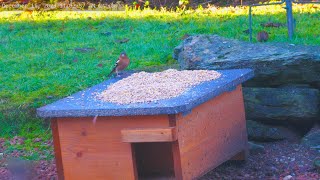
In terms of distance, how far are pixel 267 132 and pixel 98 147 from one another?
82.3 inches

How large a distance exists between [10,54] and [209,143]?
4965mm

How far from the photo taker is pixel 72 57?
8.88 m

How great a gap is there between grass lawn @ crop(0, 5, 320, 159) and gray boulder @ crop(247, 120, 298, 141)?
160 cm

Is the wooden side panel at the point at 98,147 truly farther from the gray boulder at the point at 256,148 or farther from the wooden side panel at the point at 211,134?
the gray boulder at the point at 256,148

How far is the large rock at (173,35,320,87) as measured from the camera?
6.14m

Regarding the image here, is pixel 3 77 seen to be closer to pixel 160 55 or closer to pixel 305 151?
pixel 160 55

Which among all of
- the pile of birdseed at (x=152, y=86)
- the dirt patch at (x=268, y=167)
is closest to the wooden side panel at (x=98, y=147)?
the pile of birdseed at (x=152, y=86)

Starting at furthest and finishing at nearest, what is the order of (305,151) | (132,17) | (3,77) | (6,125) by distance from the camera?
(132,17) → (3,77) → (6,125) → (305,151)

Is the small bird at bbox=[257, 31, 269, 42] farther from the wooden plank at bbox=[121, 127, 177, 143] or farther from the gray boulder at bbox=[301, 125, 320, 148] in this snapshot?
the wooden plank at bbox=[121, 127, 177, 143]

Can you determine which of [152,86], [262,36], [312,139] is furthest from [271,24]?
[152,86]

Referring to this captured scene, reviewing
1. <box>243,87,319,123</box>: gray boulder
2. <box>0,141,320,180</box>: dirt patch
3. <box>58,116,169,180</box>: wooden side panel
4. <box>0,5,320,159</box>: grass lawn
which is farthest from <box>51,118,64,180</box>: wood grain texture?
<box>243,87,319,123</box>: gray boulder

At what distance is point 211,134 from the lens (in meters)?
5.14

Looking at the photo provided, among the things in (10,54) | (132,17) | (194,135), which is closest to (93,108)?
(194,135)

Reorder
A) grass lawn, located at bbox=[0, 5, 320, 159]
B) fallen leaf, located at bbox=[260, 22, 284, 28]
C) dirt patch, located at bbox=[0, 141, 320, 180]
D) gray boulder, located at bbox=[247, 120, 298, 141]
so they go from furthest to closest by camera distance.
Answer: fallen leaf, located at bbox=[260, 22, 284, 28] < grass lawn, located at bbox=[0, 5, 320, 159] < gray boulder, located at bbox=[247, 120, 298, 141] < dirt patch, located at bbox=[0, 141, 320, 180]
